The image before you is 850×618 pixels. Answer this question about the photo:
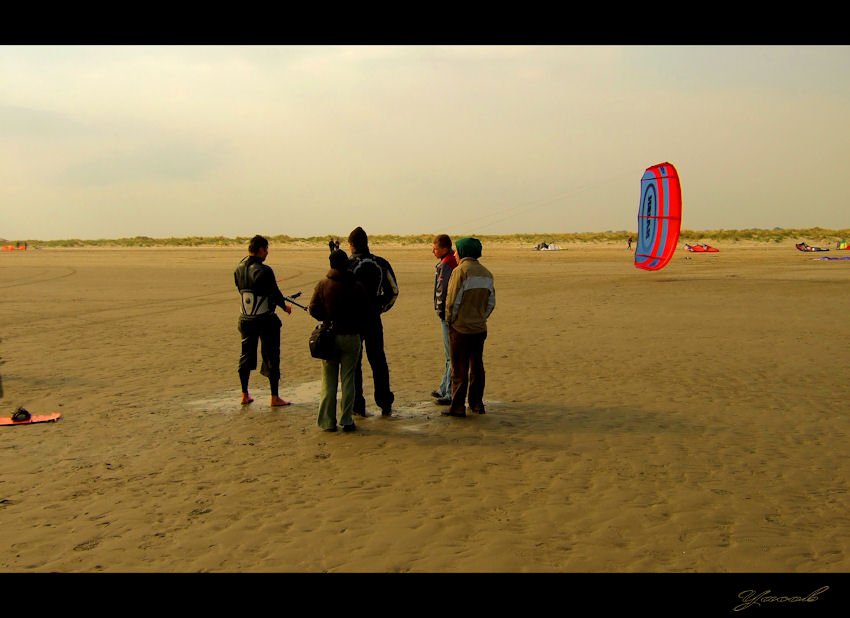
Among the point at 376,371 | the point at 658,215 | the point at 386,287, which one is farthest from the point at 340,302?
the point at 658,215

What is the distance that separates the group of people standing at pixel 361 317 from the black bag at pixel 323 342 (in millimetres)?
48

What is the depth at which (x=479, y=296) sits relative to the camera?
7.32 metres

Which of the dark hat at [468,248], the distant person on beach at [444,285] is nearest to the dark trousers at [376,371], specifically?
the distant person on beach at [444,285]

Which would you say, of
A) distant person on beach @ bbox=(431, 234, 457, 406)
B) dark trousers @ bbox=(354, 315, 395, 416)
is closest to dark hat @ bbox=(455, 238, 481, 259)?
distant person on beach @ bbox=(431, 234, 457, 406)

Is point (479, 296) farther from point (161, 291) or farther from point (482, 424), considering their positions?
point (161, 291)

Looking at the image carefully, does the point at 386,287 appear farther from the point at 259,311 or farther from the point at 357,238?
the point at 259,311

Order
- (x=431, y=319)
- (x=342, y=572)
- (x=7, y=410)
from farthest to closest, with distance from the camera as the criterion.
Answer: (x=431, y=319), (x=7, y=410), (x=342, y=572)

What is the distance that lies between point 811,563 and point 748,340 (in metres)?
9.08

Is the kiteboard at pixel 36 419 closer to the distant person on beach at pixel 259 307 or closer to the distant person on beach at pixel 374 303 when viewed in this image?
the distant person on beach at pixel 259 307

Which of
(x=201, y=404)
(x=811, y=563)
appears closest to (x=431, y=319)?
(x=201, y=404)

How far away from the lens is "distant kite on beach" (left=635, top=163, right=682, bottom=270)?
60.3 feet

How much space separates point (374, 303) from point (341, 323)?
2.06 feet

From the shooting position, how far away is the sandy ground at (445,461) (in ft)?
13.9

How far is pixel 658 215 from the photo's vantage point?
64.1 feet
